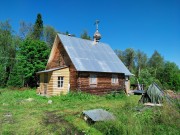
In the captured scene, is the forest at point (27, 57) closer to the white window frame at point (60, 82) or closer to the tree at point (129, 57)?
the white window frame at point (60, 82)

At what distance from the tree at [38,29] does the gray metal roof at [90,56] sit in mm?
19573

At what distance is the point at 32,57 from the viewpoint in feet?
103

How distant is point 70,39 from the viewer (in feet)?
72.0

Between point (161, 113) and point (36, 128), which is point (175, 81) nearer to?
point (161, 113)

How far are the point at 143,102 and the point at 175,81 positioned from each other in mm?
18021

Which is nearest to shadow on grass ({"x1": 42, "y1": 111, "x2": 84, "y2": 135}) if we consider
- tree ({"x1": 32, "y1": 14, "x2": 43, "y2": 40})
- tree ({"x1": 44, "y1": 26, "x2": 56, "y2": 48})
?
tree ({"x1": 32, "y1": 14, "x2": 43, "y2": 40})

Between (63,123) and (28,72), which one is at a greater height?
(28,72)

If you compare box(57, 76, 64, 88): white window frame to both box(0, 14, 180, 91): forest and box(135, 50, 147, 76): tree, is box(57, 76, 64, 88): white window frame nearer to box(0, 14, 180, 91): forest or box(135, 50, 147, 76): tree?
box(0, 14, 180, 91): forest

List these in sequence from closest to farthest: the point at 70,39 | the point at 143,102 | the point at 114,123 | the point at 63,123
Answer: the point at 114,123, the point at 63,123, the point at 143,102, the point at 70,39

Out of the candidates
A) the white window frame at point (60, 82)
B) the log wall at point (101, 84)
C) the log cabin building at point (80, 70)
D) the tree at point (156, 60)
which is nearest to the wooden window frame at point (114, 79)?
the log cabin building at point (80, 70)

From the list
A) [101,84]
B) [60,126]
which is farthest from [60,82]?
[60,126]

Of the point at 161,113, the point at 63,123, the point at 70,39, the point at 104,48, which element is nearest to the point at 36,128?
the point at 63,123

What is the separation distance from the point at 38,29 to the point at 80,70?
26.0 meters

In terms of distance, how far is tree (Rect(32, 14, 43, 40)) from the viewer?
131 feet
